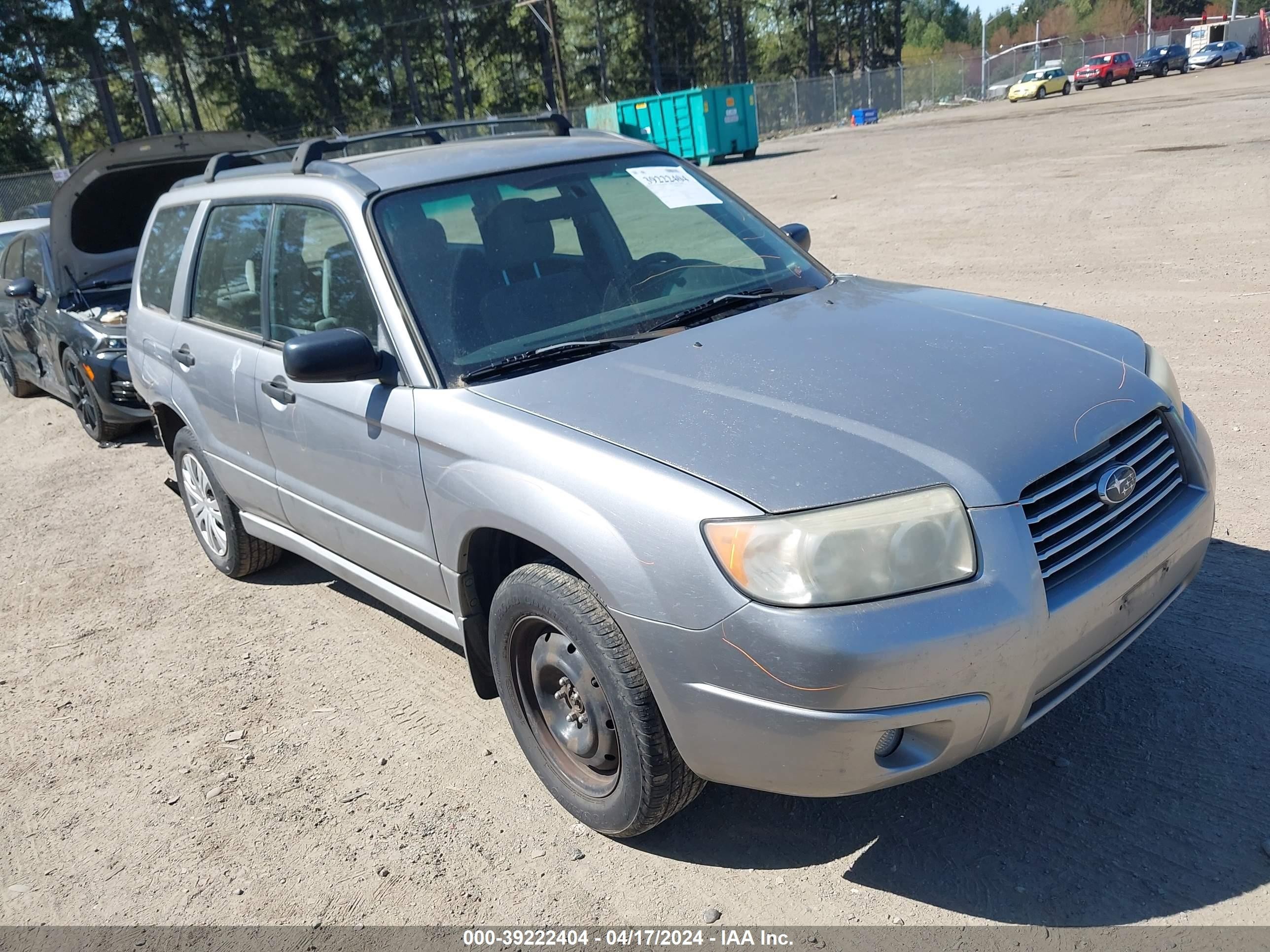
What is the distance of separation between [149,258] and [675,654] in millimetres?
4210

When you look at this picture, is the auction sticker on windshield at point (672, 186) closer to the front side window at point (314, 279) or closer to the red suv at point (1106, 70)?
the front side window at point (314, 279)

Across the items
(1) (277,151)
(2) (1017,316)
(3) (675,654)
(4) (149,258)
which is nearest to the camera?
(3) (675,654)

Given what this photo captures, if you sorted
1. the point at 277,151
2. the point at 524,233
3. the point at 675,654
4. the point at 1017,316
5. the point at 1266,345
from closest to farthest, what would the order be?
the point at 675,654 < the point at 1017,316 < the point at 524,233 < the point at 277,151 < the point at 1266,345

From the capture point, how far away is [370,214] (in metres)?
Answer: 3.39

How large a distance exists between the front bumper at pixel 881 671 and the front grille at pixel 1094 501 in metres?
0.05

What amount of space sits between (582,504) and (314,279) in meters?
1.79

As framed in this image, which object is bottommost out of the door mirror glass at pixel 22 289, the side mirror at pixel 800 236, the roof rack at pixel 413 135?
the side mirror at pixel 800 236

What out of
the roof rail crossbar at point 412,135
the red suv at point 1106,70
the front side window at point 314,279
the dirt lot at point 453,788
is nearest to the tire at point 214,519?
the dirt lot at point 453,788

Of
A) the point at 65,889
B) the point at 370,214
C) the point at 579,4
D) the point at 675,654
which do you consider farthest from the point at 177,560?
the point at 579,4

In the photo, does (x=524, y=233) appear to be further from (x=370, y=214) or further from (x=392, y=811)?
(x=392, y=811)

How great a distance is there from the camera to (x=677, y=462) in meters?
2.45

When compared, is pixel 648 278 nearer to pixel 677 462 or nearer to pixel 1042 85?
pixel 677 462

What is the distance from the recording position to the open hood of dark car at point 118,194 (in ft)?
23.4

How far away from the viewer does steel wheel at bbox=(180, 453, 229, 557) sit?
16.5ft
